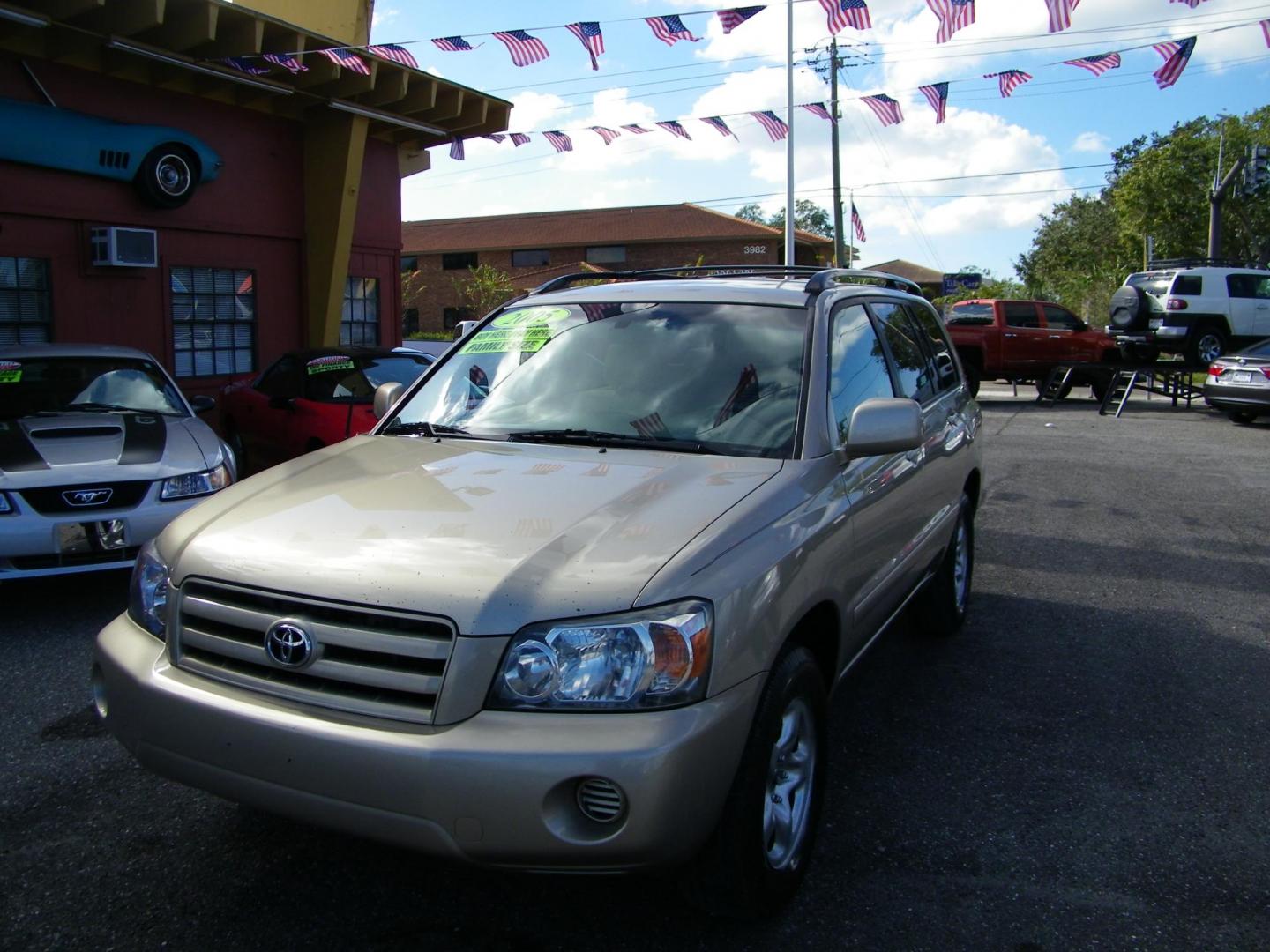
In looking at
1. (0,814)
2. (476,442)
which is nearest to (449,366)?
(476,442)

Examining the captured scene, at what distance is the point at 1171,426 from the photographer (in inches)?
637

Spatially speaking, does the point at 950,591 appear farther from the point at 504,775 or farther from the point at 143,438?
the point at 143,438

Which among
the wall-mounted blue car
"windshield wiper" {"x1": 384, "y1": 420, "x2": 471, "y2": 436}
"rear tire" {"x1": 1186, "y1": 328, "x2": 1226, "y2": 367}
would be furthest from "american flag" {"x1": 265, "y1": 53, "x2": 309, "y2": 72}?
"rear tire" {"x1": 1186, "y1": 328, "x2": 1226, "y2": 367}

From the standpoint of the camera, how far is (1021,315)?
20984 mm

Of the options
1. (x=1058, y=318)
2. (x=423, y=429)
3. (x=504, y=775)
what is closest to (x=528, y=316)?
(x=423, y=429)

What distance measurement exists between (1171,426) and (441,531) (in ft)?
53.0

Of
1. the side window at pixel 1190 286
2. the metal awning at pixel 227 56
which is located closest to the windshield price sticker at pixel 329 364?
the metal awning at pixel 227 56

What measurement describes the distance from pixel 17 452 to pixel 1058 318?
19.9 m

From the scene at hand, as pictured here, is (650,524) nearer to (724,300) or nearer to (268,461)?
(724,300)

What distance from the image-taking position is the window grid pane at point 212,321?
38.7 ft

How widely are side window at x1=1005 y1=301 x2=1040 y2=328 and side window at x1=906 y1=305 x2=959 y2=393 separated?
16.4 metres

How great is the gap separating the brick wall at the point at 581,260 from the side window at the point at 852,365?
3833cm

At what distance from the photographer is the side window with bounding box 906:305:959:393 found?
517 centimetres

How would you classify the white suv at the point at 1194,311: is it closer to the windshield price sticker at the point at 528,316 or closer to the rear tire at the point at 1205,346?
the rear tire at the point at 1205,346
